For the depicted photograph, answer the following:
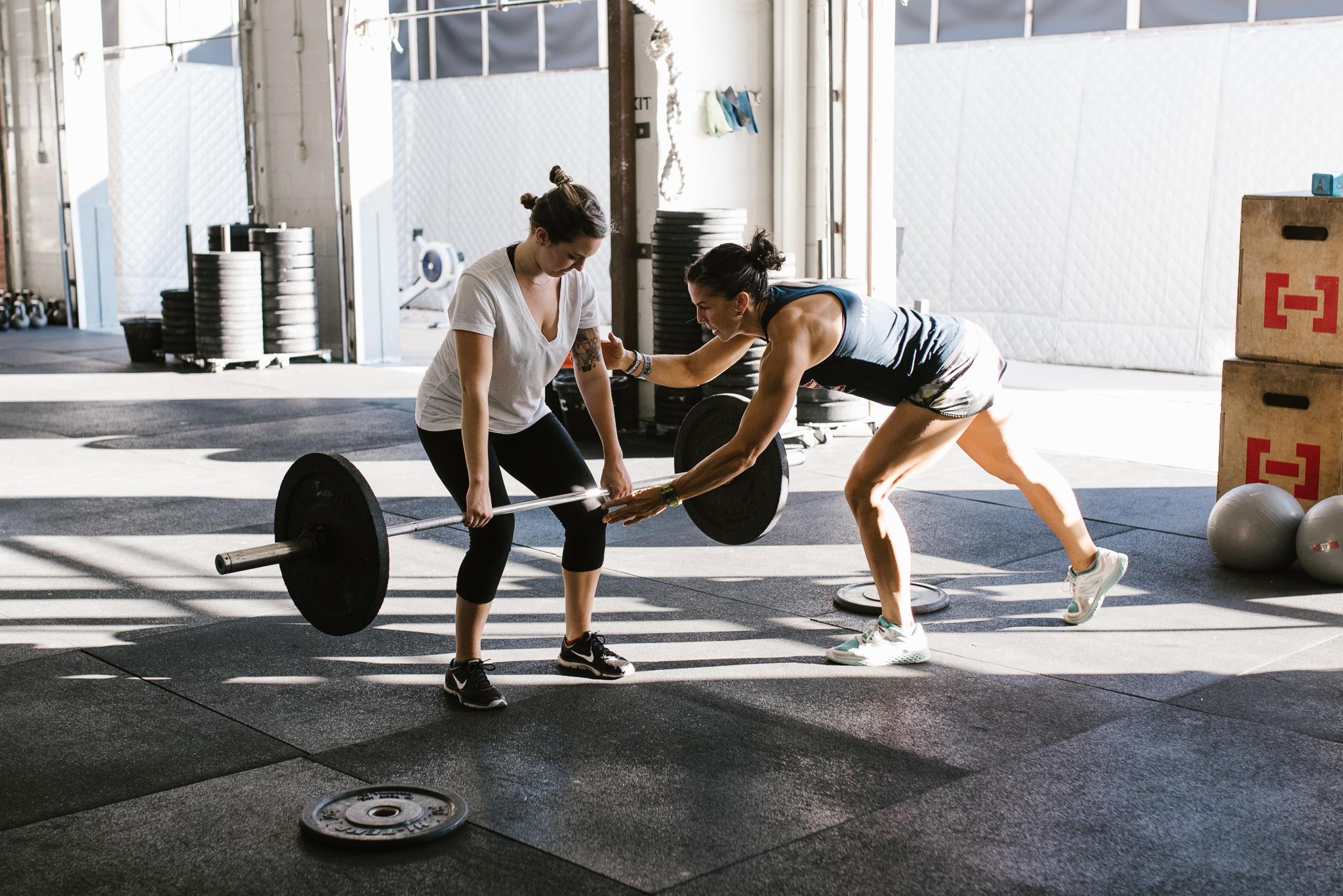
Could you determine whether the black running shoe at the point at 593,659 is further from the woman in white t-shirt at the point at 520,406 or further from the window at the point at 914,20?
the window at the point at 914,20

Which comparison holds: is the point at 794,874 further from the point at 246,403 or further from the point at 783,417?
the point at 246,403

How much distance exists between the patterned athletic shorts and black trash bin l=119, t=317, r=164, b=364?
7.30m

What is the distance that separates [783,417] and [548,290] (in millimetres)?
573

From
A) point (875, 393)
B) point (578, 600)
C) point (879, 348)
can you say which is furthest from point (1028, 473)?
point (578, 600)

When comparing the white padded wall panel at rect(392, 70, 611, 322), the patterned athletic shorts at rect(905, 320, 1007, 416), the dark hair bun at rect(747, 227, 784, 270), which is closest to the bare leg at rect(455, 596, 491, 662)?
the dark hair bun at rect(747, 227, 784, 270)

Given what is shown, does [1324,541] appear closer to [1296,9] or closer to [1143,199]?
[1143,199]

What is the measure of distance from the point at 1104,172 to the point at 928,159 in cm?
132

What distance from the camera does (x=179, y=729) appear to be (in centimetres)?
290

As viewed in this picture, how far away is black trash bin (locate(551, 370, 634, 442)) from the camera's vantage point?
20.7 ft

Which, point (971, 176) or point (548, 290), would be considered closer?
point (548, 290)

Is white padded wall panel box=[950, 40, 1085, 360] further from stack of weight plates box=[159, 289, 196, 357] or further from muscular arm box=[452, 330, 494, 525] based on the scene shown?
muscular arm box=[452, 330, 494, 525]

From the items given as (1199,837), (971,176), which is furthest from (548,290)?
(971,176)

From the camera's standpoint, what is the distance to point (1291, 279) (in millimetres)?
4383

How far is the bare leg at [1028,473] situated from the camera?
3.35m
